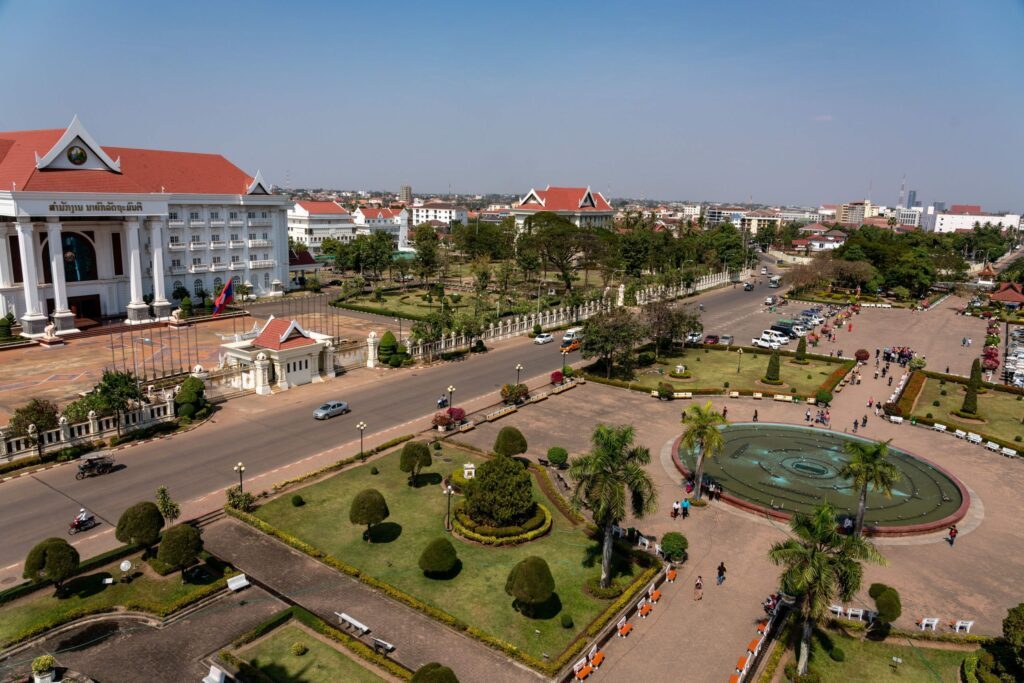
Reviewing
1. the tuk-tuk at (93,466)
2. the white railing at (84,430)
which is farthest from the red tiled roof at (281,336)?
the tuk-tuk at (93,466)

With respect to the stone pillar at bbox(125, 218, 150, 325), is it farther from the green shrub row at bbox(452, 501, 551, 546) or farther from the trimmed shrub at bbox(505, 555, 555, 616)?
the trimmed shrub at bbox(505, 555, 555, 616)

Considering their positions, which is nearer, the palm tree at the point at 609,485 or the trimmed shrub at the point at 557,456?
the palm tree at the point at 609,485

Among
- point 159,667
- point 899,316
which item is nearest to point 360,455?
point 159,667

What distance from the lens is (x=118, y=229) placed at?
234 feet

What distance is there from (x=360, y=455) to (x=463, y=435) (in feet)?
24.1

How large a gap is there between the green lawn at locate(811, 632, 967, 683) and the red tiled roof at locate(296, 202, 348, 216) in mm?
133363

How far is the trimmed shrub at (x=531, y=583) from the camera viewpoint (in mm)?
22766

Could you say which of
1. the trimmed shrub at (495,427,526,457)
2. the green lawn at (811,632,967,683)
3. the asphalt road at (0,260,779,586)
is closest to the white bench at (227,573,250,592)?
the asphalt road at (0,260,779,586)

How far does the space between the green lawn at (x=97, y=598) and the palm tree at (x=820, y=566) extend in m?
20.3

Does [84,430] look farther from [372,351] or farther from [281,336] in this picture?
[372,351]

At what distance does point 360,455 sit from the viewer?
122 feet

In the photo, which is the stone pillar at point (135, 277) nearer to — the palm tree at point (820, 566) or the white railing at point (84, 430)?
the white railing at point (84, 430)

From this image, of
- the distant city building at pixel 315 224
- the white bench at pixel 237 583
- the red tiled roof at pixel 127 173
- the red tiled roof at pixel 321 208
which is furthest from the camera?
the red tiled roof at pixel 321 208

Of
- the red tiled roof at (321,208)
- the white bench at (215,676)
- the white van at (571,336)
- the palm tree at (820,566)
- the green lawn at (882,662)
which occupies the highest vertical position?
the red tiled roof at (321,208)
